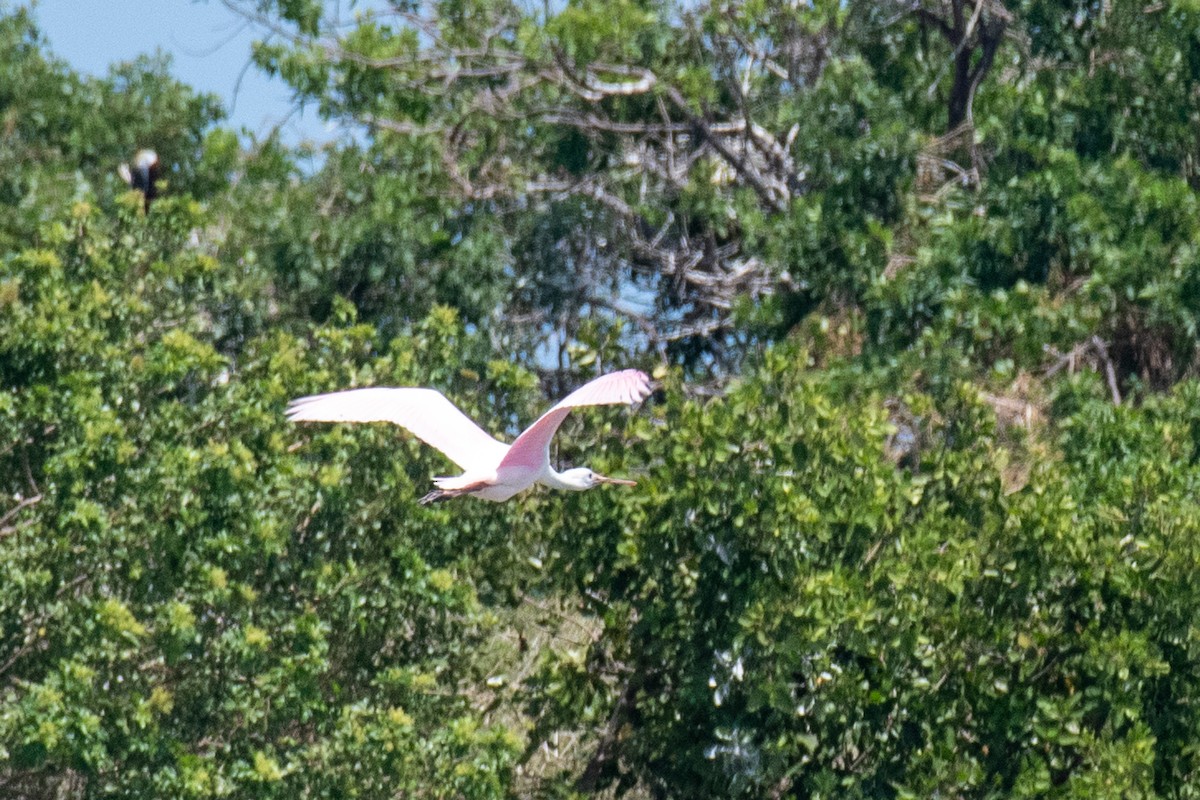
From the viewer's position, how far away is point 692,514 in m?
10.4

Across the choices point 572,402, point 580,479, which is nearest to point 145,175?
point 580,479

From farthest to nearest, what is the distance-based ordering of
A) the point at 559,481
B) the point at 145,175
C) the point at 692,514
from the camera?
the point at 145,175
the point at 692,514
the point at 559,481

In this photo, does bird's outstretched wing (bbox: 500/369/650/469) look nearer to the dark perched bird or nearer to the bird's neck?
the bird's neck

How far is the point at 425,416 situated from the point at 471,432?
0.21m

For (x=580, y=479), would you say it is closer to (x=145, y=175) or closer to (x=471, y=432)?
(x=471, y=432)

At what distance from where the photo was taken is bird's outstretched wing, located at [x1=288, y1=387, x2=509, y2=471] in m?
9.68

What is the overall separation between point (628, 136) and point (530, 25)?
108 centimetres

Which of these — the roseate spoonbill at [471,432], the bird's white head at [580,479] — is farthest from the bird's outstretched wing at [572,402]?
the bird's white head at [580,479]

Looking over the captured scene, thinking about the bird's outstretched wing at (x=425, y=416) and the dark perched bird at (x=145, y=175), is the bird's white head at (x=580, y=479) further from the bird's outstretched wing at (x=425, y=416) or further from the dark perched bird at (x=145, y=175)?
the dark perched bird at (x=145, y=175)

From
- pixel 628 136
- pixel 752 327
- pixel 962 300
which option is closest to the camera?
pixel 962 300

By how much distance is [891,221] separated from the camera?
49.1ft

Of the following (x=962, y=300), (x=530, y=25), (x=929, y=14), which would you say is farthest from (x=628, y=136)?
(x=962, y=300)

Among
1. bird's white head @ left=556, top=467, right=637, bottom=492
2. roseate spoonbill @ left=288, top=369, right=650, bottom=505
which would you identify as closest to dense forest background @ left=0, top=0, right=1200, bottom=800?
bird's white head @ left=556, top=467, right=637, bottom=492

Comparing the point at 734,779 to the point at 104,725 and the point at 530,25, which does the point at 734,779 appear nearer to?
the point at 104,725
